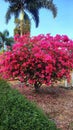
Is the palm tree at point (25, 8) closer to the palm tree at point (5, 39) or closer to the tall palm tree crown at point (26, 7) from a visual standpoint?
the tall palm tree crown at point (26, 7)

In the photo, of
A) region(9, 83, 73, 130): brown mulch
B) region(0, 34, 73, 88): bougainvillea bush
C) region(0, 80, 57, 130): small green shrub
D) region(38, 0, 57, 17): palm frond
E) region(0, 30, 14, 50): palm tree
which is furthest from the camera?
region(0, 30, 14, 50): palm tree

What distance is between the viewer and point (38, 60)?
11.4 metres

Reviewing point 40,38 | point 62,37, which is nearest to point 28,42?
point 40,38

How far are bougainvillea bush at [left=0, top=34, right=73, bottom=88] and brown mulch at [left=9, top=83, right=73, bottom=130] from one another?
54cm

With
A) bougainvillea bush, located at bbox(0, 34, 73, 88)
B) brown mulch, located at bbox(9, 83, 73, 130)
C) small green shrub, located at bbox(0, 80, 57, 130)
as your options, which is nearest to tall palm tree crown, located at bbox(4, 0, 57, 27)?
brown mulch, located at bbox(9, 83, 73, 130)

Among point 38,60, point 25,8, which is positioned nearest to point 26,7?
point 25,8

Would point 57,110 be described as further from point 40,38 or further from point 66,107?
point 40,38

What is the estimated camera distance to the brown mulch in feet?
29.1

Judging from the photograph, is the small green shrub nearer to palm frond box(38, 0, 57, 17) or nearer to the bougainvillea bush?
the bougainvillea bush

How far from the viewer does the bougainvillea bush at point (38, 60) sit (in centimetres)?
1148

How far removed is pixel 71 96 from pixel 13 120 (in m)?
7.39

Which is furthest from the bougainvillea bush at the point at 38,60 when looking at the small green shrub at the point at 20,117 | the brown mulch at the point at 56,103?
the small green shrub at the point at 20,117

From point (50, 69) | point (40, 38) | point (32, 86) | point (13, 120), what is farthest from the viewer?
point (32, 86)

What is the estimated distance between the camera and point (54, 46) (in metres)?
12.0
